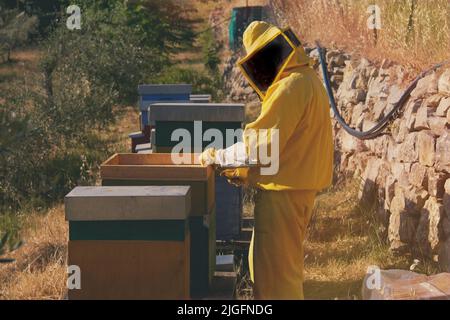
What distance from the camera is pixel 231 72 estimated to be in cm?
1661

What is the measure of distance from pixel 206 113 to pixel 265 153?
6.38 ft

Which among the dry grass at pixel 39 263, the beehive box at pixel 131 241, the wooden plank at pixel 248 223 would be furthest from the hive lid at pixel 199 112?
the beehive box at pixel 131 241

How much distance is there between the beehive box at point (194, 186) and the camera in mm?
4480

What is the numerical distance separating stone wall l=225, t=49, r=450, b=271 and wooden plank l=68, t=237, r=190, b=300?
2670mm

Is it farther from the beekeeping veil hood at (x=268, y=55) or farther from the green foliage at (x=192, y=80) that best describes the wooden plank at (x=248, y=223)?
the green foliage at (x=192, y=80)

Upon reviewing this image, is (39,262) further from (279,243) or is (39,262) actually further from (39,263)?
(279,243)

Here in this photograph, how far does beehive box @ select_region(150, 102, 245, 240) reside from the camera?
6125 mm

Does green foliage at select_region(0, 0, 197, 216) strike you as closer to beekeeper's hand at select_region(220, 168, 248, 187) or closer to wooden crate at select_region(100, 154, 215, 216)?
wooden crate at select_region(100, 154, 215, 216)

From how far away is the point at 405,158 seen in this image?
675 cm

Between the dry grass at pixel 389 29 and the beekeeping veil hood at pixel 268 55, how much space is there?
116 inches

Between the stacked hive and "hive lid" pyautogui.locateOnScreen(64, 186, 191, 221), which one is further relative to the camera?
the stacked hive

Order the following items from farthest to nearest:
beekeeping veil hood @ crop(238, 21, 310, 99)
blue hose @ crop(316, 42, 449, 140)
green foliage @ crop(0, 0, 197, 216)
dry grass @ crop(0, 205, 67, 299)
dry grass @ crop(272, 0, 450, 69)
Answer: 1. green foliage @ crop(0, 0, 197, 216)
2. dry grass @ crop(272, 0, 450, 69)
3. blue hose @ crop(316, 42, 449, 140)
4. dry grass @ crop(0, 205, 67, 299)
5. beekeeping veil hood @ crop(238, 21, 310, 99)

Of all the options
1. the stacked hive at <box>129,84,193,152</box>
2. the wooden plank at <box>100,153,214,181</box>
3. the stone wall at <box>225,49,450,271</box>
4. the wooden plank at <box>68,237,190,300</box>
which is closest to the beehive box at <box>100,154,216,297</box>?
the wooden plank at <box>100,153,214,181</box>
